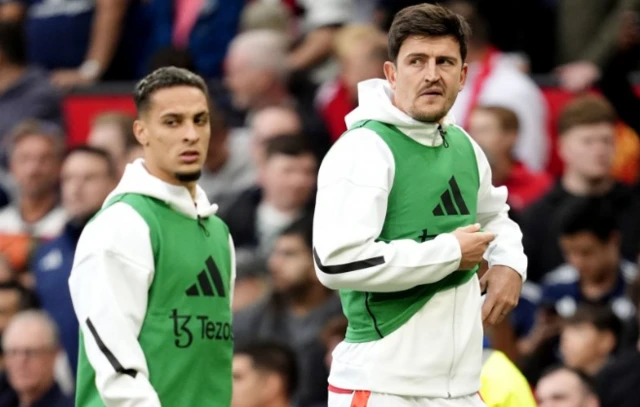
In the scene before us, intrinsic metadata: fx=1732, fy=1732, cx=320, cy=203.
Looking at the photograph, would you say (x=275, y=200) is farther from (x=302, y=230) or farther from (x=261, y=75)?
(x=261, y=75)

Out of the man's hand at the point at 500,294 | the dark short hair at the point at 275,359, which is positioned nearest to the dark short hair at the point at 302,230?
the dark short hair at the point at 275,359

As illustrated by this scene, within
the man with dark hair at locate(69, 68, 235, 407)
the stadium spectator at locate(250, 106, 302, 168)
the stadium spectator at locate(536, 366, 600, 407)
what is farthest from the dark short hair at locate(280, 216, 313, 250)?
the man with dark hair at locate(69, 68, 235, 407)

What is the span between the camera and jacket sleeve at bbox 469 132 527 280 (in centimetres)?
625

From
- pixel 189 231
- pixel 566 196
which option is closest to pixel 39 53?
pixel 566 196

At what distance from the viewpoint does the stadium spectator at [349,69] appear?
34.3ft

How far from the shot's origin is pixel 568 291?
30.8ft

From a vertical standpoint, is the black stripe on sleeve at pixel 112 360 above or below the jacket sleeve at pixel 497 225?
below

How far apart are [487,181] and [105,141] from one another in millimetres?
5176

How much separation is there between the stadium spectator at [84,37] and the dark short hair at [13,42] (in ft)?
1.26

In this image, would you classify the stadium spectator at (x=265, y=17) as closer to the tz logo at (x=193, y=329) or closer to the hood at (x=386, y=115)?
the tz logo at (x=193, y=329)

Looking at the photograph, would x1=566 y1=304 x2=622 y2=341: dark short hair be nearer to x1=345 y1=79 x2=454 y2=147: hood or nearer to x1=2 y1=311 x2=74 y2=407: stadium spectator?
x1=2 y1=311 x2=74 y2=407: stadium spectator

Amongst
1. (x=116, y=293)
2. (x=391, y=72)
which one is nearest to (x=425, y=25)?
(x=391, y=72)

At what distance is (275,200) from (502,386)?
3.65 meters

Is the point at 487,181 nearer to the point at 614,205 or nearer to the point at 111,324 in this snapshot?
the point at 111,324
